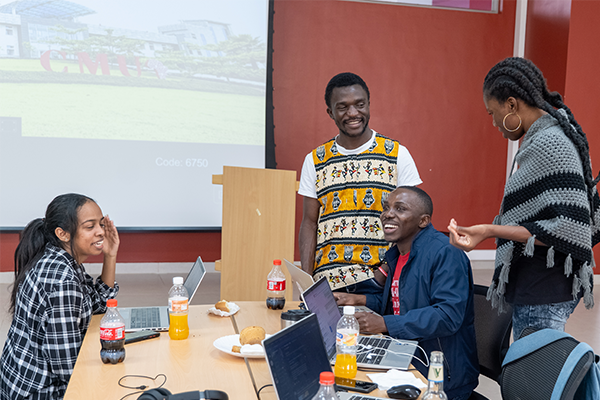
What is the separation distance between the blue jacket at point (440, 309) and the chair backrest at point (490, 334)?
0.16m

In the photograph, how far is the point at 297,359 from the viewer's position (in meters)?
1.23

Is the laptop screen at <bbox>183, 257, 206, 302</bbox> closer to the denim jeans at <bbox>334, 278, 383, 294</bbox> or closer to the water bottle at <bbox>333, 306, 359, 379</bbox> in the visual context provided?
the denim jeans at <bbox>334, 278, 383, 294</bbox>

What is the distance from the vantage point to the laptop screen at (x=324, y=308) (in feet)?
5.39

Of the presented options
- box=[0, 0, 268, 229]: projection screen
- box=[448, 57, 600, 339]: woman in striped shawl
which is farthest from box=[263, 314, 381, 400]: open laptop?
box=[0, 0, 268, 229]: projection screen

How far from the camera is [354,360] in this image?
152 centimetres

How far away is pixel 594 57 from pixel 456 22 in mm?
1568

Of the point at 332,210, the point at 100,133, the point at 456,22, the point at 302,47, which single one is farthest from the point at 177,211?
the point at 456,22

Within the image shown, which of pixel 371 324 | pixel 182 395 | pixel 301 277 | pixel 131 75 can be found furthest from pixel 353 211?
pixel 131 75

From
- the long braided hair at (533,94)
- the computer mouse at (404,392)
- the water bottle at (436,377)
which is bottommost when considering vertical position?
the computer mouse at (404,392)

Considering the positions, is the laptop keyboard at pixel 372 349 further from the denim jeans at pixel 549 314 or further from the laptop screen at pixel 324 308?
the denim jeans at pixel 549 314

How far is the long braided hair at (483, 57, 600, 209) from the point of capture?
1673mm

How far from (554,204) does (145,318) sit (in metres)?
1.63

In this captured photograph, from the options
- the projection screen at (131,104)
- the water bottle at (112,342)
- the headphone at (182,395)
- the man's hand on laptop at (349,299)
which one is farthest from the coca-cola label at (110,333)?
the projection screen at (131,104)

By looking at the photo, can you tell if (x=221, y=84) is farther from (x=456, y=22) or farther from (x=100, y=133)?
(x=456, y=22)
